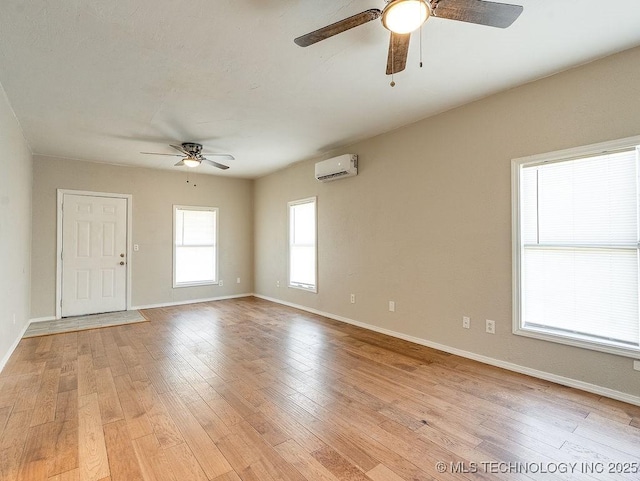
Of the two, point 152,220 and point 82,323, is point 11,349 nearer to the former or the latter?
point 82,323

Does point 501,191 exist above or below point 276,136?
below

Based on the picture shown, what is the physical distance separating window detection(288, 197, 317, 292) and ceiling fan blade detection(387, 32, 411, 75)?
3.45 metres

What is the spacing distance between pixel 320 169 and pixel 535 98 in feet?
9.63

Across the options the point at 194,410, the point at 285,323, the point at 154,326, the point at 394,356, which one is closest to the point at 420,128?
the point at 394,356

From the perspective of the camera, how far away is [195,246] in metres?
6.62

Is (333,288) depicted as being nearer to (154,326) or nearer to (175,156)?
(154,326)

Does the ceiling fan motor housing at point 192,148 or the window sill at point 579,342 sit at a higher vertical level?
the ceiling fan motor housing at point 192,148

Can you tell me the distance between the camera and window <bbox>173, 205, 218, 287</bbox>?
21.0ft

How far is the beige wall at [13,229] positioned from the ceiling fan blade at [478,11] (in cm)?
373

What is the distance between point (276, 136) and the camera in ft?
14.3

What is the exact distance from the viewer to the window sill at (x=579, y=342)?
2410 millimetres

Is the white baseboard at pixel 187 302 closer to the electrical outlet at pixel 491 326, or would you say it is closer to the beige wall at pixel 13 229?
the beige wall at pixel 13 229

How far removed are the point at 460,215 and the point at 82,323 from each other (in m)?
5.54

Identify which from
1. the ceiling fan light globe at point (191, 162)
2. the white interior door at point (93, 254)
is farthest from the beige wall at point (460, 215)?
the white interior door at point (93, 254)
